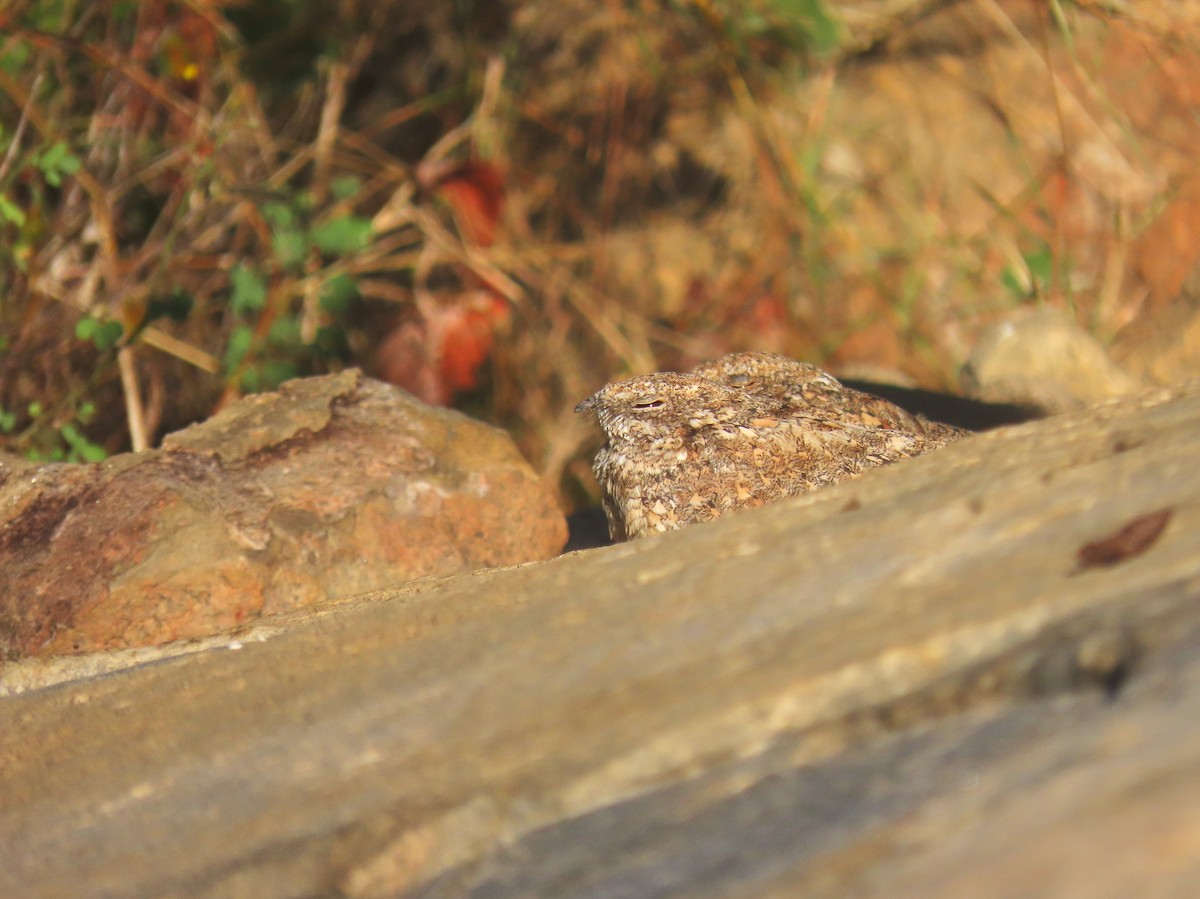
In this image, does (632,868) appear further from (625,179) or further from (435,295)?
(625,179)

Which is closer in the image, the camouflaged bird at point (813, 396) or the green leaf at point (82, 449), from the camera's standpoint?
the camouflaged bird at point (813, 396)

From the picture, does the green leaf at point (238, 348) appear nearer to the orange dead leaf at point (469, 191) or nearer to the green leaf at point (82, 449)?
the green leaf at point (82, 449)

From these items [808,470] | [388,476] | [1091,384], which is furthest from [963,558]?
[1091,384]

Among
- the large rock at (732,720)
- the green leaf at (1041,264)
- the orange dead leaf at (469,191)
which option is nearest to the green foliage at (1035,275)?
the green leaf at (1041,264)

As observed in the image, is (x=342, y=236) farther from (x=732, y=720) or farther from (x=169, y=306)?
(x=732, y=720)

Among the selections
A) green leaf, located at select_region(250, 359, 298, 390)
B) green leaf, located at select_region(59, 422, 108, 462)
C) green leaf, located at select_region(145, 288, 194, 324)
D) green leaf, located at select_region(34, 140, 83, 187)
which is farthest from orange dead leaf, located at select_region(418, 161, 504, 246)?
green leaf, located at select_region(59, 422, 108, 462)

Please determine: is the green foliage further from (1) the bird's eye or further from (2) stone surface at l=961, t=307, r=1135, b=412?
(1) the bird's eye

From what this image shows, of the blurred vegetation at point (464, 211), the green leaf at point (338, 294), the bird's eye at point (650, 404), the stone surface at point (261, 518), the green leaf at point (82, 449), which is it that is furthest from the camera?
the green leaf at point (338, 294)
